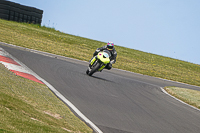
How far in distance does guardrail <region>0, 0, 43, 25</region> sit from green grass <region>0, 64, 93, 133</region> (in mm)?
21572

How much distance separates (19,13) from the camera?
95.3ft

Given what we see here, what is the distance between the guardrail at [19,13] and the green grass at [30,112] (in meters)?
21.6

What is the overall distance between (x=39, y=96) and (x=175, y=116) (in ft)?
12.0

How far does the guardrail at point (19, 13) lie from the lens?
27125 mm

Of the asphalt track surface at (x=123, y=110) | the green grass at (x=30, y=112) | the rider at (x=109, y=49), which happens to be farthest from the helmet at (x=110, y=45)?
Answer: the green grass at (x=30, y=112)

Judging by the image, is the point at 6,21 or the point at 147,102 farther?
the point at 6,21

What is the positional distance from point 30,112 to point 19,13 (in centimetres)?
2573

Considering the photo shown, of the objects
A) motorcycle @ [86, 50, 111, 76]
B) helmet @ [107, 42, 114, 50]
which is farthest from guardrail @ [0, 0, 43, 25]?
motorcycle @ [86, 50, 111, 76]

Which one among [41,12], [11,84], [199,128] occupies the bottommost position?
[199,128]

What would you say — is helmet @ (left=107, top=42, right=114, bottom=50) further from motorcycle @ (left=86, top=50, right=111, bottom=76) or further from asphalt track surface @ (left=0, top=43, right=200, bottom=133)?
asphalt track surface @ (left=0, top=43, right=200, bottom=133)

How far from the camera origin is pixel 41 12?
99.0 ft

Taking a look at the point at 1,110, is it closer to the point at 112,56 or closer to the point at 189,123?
the point at 189,123

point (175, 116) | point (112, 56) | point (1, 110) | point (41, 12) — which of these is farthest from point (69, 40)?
point (1, 110)

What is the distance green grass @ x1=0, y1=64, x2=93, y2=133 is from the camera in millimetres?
3889
